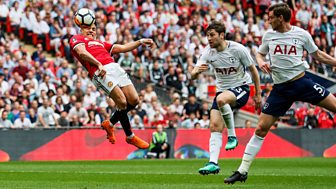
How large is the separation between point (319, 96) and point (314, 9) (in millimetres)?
25207

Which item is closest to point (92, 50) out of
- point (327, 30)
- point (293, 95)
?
point (293, 95)

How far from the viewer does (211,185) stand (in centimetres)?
1374

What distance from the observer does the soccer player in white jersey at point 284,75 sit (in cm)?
1325

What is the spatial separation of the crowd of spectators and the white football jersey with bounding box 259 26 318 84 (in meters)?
15.0

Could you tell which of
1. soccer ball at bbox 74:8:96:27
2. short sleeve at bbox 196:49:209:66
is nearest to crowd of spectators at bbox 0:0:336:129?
soccer ball at bbox 74:8:96:27

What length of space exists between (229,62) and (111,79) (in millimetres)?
2320

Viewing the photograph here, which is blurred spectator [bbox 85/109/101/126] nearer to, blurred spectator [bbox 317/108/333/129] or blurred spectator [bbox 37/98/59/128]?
blurred spectator [bbox 37/98/59/128]

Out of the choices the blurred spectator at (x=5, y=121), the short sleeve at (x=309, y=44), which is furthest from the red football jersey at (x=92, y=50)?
the blurred spectator at (x=5, y=121)

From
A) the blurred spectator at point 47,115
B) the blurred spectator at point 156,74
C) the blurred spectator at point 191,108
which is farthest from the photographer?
the blurred spectator at point 156,74

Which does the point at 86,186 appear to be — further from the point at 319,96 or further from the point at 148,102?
the point at 148,102

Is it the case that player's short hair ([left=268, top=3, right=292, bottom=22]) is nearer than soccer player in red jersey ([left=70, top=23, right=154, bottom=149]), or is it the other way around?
player's short hair ([left=268, top=3, right=292, bottom=22])

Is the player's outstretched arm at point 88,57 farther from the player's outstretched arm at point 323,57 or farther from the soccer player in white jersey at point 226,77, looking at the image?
the player's outstretched arm at point 323,57

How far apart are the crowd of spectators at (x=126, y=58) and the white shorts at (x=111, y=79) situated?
37.1 ft

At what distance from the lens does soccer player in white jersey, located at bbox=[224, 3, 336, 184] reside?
1325 centimetres
